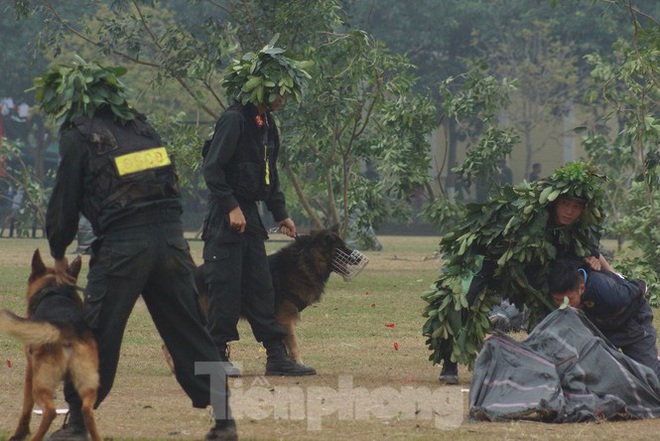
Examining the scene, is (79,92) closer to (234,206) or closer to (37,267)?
(37,267)

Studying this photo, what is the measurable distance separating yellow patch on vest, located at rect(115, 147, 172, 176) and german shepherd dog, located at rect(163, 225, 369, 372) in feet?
11.8

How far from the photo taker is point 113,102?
6352 millimetres

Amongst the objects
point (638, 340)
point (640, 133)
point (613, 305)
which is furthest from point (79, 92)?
point (640, 133)

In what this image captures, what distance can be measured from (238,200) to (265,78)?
826mm

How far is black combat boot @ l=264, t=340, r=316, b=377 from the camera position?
9.30m

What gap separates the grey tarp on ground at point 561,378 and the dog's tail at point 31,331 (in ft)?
8.15

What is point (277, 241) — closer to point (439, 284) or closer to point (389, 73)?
point (389, 73)

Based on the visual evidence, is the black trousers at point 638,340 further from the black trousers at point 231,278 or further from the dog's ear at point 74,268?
the dog's ear at point 74,268

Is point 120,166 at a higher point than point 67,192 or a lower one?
higher

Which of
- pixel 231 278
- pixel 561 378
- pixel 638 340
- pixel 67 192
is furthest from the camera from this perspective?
pixel 231 278

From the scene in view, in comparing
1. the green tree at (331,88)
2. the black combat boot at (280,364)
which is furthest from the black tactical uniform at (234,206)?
the green tree at (331,88)

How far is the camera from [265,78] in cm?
888

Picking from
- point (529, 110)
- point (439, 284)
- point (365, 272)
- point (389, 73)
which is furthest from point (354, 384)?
point (529, 110)

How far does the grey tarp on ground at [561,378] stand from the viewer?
7258 mm
